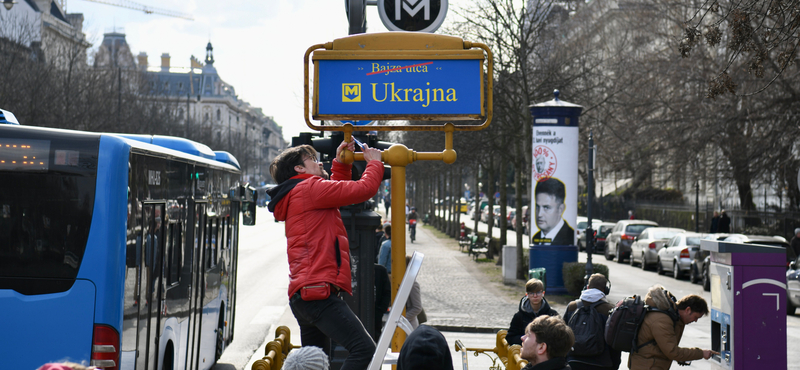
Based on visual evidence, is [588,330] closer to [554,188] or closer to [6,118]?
[6,118]

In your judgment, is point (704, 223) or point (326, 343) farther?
point (704, 223)

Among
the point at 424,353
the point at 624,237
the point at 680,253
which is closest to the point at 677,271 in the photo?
the point at 680,253

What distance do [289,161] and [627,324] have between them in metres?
3.08

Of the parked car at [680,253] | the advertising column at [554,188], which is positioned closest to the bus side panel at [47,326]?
the advertising column at [554,188]

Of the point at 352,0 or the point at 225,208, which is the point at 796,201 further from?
the point at 352,0

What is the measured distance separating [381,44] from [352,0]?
214 centimetres

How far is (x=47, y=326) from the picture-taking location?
5.21m

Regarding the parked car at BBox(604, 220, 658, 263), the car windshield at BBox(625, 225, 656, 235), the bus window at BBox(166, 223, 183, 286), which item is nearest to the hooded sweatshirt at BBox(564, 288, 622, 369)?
the bus window at BBox(166, 223, 183, 286)

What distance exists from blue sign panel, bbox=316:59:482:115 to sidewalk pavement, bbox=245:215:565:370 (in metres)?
6.73

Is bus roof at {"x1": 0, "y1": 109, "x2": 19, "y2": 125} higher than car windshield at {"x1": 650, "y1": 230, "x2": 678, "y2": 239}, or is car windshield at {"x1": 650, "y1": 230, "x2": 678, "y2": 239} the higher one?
bus roof at {"x1": 0, "y1": 109, "x2": 19, "y2": 125}

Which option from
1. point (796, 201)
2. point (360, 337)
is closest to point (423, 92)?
point (360, 337)

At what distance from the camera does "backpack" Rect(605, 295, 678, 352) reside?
6109mm

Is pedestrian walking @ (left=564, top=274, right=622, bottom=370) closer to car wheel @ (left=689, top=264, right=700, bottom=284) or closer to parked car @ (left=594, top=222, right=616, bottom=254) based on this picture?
car wheel @ (left=689, top=264, right=700, bottom=284)

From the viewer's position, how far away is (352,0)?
6.40m
